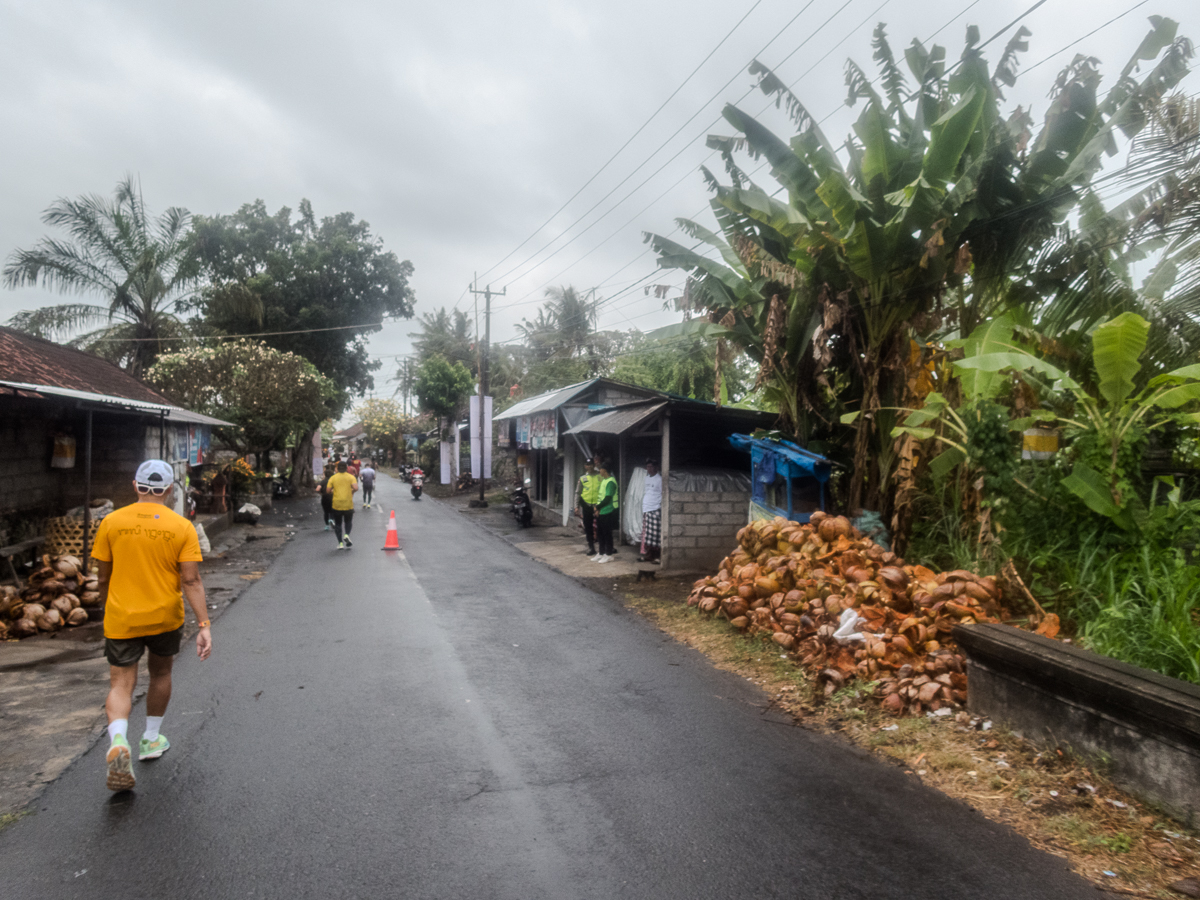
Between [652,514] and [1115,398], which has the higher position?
[1115,398]

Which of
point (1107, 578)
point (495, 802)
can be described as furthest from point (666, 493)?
point (495, 802)

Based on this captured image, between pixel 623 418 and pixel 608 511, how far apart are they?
5.57 feet

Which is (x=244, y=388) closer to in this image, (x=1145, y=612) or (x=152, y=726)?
(x=152, y=726)

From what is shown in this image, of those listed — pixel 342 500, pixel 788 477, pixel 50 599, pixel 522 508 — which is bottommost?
pixel 50 599

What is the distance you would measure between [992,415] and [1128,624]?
226 cm

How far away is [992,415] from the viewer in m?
7.16

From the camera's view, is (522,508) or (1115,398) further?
(522,508)

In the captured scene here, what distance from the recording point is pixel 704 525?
13.0 meters

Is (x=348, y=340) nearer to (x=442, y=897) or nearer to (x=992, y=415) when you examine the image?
(x=992, y=415)

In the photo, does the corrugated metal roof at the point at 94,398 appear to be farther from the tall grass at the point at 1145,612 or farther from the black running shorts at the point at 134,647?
the tall grass at the point at 1145,612

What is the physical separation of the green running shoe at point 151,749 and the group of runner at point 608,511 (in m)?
9.14

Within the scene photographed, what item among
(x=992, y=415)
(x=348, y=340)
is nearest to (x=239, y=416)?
(x=348, y=340)

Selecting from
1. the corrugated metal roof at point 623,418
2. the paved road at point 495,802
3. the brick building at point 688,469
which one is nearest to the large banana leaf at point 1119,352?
the paved road at point 495,802

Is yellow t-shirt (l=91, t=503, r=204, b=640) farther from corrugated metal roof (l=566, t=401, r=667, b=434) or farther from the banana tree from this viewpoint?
corrugated metal roof (l=566, t=401, r=667, b=434)
